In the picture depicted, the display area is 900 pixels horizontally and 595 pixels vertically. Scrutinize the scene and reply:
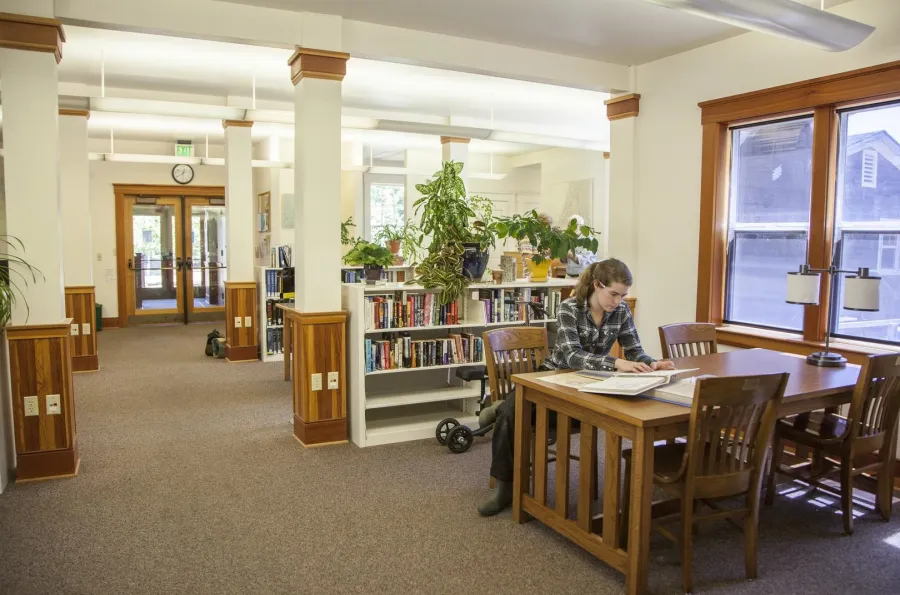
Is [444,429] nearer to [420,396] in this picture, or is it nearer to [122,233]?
[420,396]

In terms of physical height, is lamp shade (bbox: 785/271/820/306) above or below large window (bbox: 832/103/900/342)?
below

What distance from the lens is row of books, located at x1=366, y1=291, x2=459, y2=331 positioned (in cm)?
464

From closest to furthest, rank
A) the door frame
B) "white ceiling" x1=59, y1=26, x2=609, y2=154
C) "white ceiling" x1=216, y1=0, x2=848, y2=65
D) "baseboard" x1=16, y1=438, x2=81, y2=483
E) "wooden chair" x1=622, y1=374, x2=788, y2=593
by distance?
1. "wooden chair" x1=622, y1=374, x2=788, y2=593
2. "baseboard" x1=16, y1=438, x2=81, y2=483
3. "white ceiling" x1=216, y1=0, x2=848, y2=65
4. "white ceiling" x1=59, y1=26, x2=609, y2=154
5. the door frame

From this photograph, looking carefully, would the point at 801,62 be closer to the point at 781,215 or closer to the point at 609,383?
the point at 781,215

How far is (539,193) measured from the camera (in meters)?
12.0

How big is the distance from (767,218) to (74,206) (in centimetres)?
670

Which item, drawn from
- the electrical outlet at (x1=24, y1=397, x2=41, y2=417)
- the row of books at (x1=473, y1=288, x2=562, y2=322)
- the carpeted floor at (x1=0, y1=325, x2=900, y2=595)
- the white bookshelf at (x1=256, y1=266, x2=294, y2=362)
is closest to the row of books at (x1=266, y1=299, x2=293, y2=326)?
the white bookshelf at (x1=256, y1=266, x2=294, y2=362)

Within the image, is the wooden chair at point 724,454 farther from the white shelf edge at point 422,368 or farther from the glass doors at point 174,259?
the glass doors at point 174,259

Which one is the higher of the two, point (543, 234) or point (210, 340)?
point (543, 234)

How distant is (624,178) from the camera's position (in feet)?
18.4

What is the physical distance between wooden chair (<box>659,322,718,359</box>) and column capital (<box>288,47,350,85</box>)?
2.69 metres

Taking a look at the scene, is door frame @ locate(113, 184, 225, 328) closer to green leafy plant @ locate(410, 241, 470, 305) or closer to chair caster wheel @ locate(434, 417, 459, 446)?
green leafy plant @ locate(410, 241, 470, 305)

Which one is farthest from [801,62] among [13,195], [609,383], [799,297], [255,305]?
[255,305]

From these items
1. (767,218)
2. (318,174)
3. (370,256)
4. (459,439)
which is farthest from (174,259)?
(767,218)
